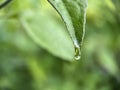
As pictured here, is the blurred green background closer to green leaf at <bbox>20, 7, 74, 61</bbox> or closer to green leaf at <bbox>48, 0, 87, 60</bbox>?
green leaf at <bbox>20, 7, 74, 61</bbox>

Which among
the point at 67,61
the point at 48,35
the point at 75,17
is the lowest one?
the point at 67,61

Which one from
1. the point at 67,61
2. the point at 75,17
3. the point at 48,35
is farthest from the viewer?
the point at 67,61

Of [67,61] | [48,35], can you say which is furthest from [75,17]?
[67,61]

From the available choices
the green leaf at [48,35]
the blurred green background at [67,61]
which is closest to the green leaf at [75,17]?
the green leaf at [48,35]

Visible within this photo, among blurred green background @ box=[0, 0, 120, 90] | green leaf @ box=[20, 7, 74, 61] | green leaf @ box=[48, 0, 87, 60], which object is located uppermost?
green leaf @ box=[48, 0, 87, 60]

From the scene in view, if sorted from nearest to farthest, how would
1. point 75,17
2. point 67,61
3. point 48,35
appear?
point 75,17
point 48,35
point 67,61

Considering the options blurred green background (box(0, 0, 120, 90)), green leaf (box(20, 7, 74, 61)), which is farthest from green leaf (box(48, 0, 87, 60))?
blurred green background (box(0, 0, 120, 90))

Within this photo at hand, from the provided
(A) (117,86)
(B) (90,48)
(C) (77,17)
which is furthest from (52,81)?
(C) (77,17)

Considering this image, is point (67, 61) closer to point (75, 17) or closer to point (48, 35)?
point (48, 35)
